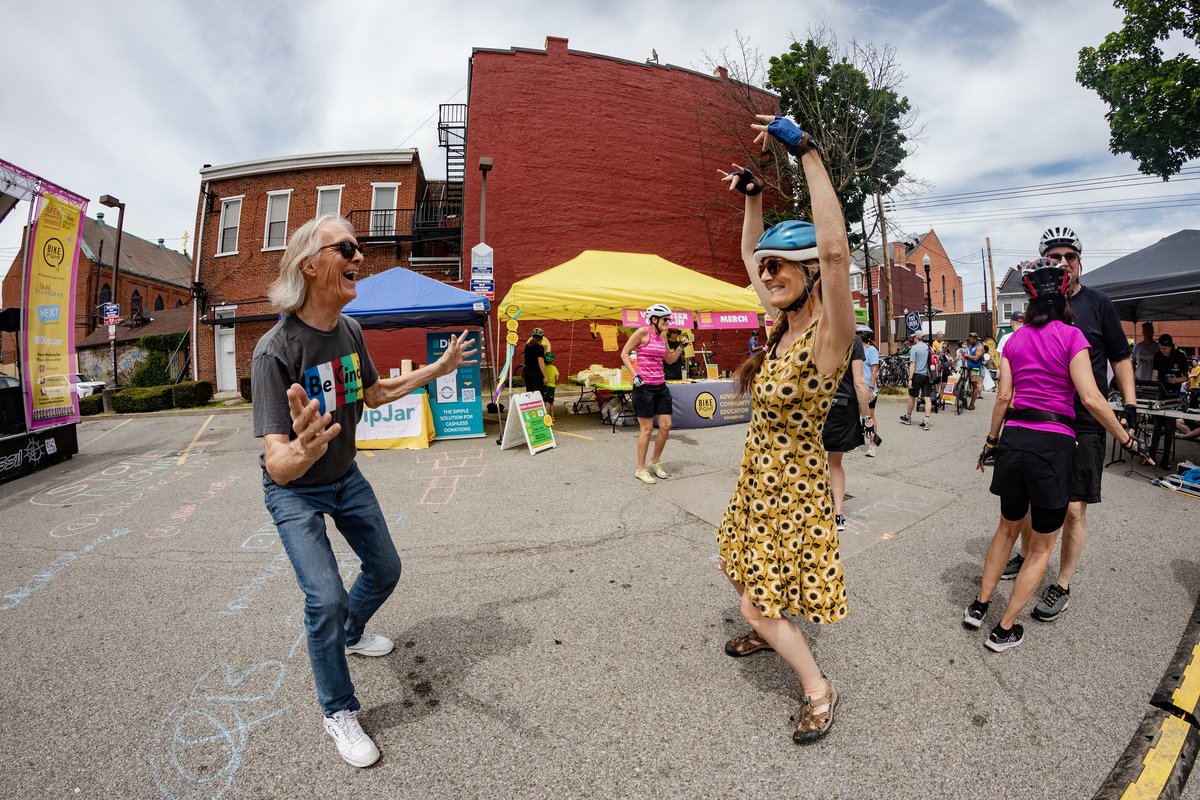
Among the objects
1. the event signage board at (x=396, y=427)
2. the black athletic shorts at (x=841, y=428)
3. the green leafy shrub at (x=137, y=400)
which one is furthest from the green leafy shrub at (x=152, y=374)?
the black athletic shorts at (x=841, y=428)

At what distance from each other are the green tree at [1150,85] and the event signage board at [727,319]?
12.4 metres

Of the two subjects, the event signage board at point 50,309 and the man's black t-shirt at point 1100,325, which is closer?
the man's black t-shirt at point 1100,325

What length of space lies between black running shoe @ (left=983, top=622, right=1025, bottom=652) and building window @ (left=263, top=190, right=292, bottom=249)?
2426cm

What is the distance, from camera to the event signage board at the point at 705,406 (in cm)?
980

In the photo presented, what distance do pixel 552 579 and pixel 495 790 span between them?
1.74 metres

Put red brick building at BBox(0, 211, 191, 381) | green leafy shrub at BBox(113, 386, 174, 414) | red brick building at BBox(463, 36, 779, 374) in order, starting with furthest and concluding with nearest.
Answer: red brick building at BBox(0, 211, 191, 381) < red brick building at BBox(463, 36, 779, 374) < green leafy shrub at BBox(113, 386, 174, 414)

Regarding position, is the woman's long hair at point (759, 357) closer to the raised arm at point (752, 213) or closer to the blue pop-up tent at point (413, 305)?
the raised arm at point (752, 213)

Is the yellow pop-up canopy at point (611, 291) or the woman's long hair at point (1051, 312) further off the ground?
the yellow pop-up canopy at point (611, 291)

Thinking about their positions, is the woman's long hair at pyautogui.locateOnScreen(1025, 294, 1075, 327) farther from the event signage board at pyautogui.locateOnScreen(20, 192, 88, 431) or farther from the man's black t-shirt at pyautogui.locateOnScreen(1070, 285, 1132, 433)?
the event signage board at pyautogui.locateOnScreen(20, 192, 88, 431)

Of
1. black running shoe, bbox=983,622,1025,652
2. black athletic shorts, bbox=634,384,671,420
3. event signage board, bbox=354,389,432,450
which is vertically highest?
black athletic shorts, bbox=634,384,671,420

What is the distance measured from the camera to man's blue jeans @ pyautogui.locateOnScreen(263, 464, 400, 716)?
6.35 ft

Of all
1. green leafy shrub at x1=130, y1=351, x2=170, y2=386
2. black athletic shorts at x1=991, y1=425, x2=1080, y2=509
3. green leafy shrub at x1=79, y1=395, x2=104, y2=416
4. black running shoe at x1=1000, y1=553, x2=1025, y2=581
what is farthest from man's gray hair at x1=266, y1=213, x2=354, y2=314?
green leafy shrub at x1=130, y1=351, x2=170, y2=386

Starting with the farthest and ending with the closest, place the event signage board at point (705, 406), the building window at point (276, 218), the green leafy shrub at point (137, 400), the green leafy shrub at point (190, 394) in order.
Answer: the building window at point (276, 218)
the green leafy shrub at point (190, 394)
the green leafy shrub at point (137, 400)
the event signage board at point (705, 406)

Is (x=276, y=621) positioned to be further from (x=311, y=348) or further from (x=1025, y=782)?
(x=1025, y=782)
